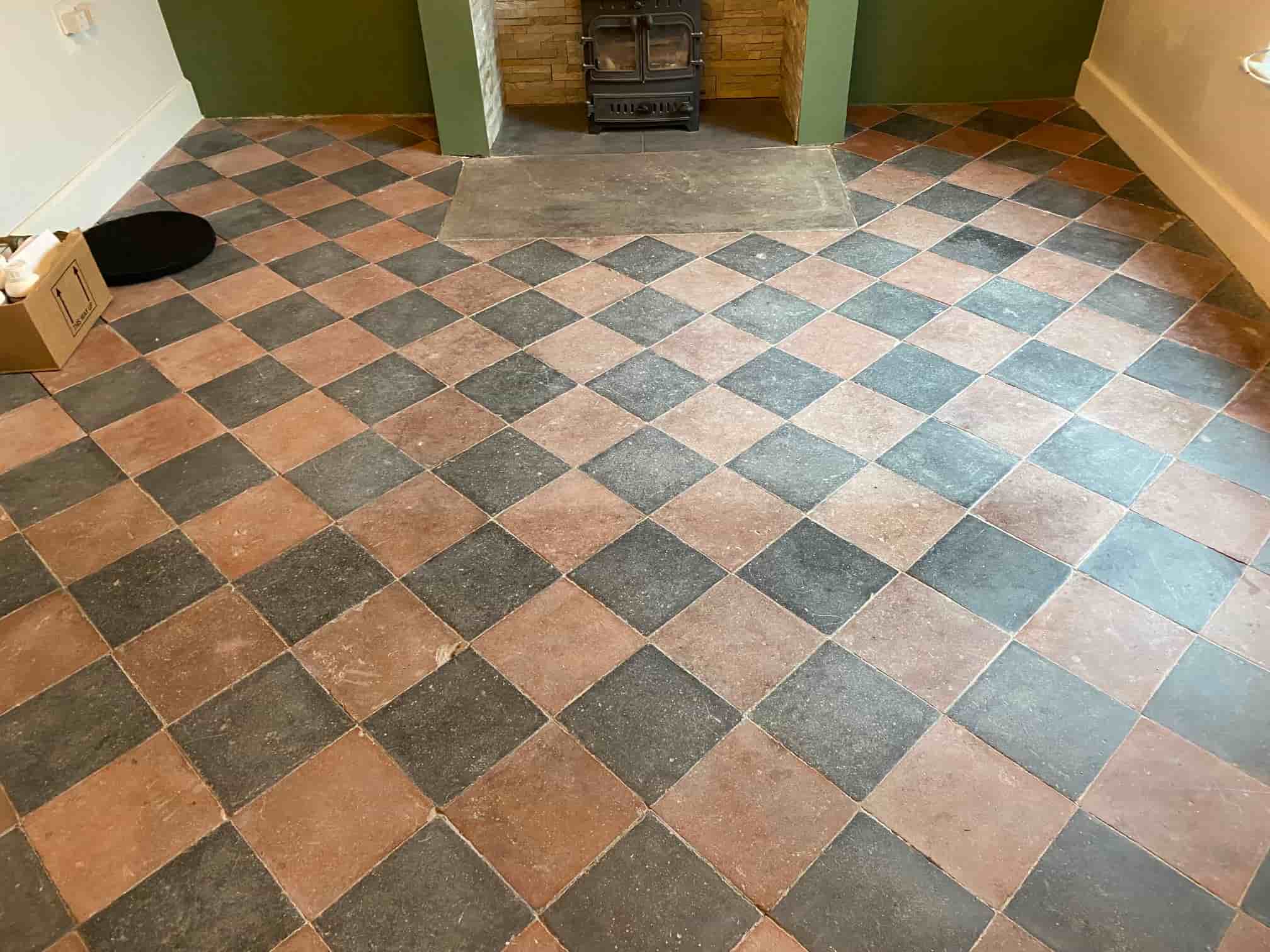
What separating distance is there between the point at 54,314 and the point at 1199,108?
4000 millimetres

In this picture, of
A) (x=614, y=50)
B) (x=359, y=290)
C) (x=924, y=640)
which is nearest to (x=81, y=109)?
(x=359, y=290)

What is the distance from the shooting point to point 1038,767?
5.79ft

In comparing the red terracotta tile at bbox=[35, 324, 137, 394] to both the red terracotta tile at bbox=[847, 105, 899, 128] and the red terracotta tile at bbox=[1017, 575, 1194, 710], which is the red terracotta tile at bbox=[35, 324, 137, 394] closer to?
the red terracotta tile at bbox=[1017, 575, 1194, 710]

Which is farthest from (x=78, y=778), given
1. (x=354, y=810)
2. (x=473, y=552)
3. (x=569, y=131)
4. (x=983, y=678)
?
(x=569, y=131)

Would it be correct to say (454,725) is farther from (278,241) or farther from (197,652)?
(278,241)

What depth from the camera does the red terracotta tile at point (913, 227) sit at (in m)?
3.44

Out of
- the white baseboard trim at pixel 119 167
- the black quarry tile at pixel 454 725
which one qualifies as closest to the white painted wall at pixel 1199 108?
the black quarry tile at pixel 454 725

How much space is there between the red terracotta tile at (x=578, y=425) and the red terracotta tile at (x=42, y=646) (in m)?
1.16

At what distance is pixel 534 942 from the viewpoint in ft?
5.04

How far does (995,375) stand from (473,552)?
1.61 m

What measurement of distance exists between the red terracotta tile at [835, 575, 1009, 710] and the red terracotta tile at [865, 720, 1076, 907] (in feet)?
0.41

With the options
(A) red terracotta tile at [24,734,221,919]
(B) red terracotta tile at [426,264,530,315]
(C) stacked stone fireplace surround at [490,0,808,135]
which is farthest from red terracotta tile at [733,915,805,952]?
(C) stacked stone fireplace surround at [490,0,808,135]

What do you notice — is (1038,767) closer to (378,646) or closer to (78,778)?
(378,646)

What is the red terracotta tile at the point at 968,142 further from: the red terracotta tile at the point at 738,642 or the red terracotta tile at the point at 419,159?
the red terracotta tile at the point at 738,642
